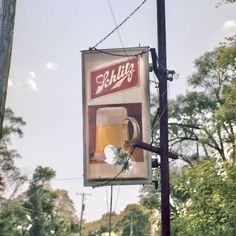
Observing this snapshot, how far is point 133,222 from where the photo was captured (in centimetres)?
10569

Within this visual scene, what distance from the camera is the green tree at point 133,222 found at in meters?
103

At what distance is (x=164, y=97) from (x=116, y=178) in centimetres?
199

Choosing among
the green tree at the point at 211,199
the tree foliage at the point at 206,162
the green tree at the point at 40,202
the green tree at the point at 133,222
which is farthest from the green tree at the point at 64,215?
the green tree at the point at 211,199

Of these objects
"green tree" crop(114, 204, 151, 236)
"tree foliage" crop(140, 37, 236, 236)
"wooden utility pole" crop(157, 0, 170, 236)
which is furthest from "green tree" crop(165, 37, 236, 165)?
"green tree" crop(114, 204, 151, 236)

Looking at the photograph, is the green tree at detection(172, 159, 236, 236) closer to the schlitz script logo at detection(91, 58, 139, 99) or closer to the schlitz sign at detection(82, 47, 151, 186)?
the schlitz sign at detection(82, 47, 151, 186)

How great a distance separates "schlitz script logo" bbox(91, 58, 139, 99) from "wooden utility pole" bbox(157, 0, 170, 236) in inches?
24.1

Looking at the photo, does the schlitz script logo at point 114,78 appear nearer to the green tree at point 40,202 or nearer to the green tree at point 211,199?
the green tree at point 211,199

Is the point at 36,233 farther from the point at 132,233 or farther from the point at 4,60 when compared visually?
the point at 4,60

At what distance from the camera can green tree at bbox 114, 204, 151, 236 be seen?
103231 mm

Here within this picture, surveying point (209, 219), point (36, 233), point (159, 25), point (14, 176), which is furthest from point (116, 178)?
point (36, 233)

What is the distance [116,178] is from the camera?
1060 cm

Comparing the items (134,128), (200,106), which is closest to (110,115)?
(134,128)

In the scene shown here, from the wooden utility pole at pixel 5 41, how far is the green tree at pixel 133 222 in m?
96.0

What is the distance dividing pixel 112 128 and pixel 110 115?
0.34 meters
